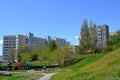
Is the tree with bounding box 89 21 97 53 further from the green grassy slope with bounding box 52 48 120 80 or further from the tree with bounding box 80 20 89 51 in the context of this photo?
Answer: the green grassy slope with bounding box 52 48 120 80

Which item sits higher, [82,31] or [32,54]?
[82,31]

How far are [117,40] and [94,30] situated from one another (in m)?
24.6

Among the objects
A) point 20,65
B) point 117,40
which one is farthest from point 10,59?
point 117,40

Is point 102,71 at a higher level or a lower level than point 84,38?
lower

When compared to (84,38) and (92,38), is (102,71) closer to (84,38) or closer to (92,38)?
(92,38)

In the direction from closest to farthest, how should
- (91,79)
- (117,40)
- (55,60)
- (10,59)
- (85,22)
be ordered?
(91,79) < (117,40) < (55,60) < (85,22) < (10,59)

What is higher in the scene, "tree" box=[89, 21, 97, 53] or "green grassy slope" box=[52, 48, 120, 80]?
"tree" box=[89, 21, 97, 53]

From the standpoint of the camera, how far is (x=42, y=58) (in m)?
129

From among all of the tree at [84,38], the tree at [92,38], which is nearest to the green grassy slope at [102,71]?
the tree at [92,38]

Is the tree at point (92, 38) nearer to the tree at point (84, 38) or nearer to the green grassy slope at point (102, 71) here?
the tree at point (84, 38)

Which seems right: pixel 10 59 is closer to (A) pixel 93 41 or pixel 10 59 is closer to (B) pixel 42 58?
(B) pixel 42 58

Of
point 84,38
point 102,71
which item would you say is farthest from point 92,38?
point 102,71

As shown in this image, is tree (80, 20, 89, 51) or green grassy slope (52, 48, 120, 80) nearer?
green grassy slope (52, 48, 120, 80)

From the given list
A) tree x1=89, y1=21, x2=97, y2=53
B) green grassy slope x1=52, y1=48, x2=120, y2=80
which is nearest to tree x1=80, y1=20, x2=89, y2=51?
tree x1=89, y1=21, x2=97, y2=53
